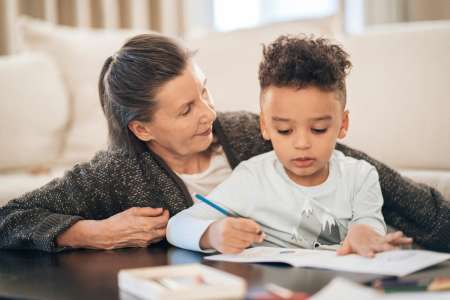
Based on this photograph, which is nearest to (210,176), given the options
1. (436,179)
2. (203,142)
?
(203,142)

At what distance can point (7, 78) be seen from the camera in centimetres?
247

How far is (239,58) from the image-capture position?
2416mm

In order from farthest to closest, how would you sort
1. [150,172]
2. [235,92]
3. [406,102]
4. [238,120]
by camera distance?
[235,92] → [406,102] → [238,120] → [150,172]

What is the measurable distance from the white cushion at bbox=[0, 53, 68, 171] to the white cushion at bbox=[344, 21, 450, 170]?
100 cm

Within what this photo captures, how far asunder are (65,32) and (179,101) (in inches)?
51.0

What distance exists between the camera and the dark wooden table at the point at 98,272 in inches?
38.4

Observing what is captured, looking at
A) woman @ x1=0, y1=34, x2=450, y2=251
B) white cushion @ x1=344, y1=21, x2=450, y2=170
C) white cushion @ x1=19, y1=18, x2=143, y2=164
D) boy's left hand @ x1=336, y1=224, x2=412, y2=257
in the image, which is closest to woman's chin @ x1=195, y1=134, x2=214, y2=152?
woman @ x1=0, y1=34, x2=450, y2=251

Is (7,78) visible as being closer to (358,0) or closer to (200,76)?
(200,76)

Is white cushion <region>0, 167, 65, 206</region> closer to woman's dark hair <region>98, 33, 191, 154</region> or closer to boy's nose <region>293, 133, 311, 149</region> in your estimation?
woman's dark hair <region>98, 33, 191, 154</region>

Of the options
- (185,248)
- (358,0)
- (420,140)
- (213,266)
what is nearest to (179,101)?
(185,248)

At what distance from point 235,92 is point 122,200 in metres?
0.93

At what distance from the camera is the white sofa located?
215cm

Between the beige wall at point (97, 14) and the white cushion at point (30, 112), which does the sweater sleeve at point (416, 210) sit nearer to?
the white cushion at point (30, 112)

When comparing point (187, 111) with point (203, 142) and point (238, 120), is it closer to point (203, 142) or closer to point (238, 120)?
point (203, 142)
